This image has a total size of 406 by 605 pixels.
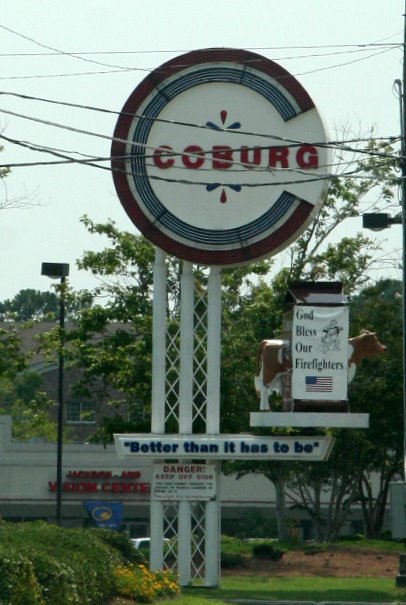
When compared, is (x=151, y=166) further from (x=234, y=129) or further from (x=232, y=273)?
(x=232, y=273)

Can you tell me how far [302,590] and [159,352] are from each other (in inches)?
223

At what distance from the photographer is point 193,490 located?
25.9 m

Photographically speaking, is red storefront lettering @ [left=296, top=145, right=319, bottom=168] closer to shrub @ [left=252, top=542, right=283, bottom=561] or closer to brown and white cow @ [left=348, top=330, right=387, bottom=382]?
brown and white cow @ [left=348, top=330, right=387, bottom=382]

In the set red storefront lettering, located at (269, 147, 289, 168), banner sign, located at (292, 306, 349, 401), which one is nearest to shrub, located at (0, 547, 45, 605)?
banner sign, located at (292, 306, 349, 401)

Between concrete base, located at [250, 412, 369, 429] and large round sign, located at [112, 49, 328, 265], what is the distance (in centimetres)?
322

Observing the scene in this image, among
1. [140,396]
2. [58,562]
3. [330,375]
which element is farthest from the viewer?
[140,396]

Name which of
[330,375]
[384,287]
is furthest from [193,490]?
[384,287]

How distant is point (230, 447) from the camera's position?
25.4m

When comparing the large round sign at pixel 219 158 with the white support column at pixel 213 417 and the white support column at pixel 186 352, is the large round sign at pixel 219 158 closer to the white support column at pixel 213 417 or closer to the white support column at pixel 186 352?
the white support column at pixel 186 352

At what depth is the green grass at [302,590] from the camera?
24.8 metres

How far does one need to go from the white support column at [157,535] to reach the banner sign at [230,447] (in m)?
1.18

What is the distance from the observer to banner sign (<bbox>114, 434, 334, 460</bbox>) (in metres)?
25.4

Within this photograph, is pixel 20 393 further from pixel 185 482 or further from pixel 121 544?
pixel 121 544

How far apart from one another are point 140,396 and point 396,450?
9411 millimetres
